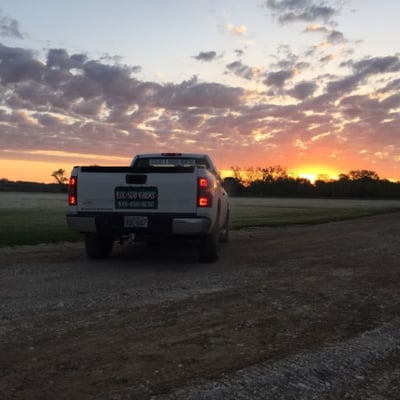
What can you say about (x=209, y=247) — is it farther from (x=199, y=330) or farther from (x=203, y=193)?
(x=199, y=330)

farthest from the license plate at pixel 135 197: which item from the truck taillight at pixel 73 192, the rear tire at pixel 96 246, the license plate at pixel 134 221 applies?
the rear tire at pixel 96 246

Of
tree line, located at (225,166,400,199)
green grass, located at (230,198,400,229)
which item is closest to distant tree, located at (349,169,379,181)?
tree line, located at (225,166,400,199)

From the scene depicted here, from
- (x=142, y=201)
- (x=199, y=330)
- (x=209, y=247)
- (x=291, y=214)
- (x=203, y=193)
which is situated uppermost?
(x=203, y=193)

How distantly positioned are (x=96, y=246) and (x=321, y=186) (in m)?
111

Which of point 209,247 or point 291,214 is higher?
point 209,247

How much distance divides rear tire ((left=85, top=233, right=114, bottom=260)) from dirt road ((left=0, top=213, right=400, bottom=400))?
1.08 ft

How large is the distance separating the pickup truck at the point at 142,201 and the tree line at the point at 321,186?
9202 centimetres

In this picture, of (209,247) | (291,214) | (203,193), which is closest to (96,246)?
(209,247)

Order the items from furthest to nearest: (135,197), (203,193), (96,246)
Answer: (96,246)
(135,197)
(203,193)

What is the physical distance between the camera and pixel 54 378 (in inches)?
139

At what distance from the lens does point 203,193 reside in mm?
8297

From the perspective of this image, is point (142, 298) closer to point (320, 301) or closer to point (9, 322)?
point (9, 322)

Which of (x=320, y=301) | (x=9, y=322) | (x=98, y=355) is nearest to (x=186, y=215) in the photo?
(x=320, y=301)

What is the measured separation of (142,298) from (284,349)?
2.38 m
